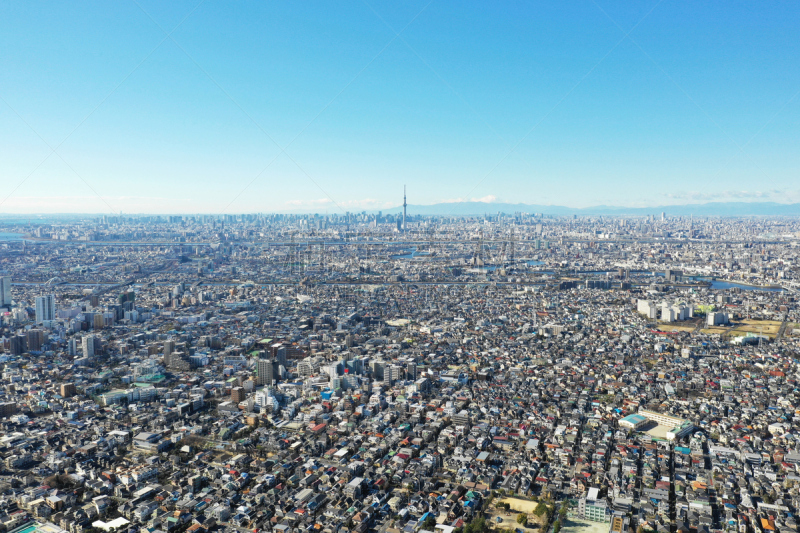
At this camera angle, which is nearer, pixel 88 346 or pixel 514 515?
pixel 514 515

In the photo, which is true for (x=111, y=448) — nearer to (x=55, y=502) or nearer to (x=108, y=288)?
(x=55, y=502)

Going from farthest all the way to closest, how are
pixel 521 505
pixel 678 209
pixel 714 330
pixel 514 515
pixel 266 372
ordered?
pixel 678 209
pixel 714 330
pixel 266 372
pixel 521 505
pixel 514 515

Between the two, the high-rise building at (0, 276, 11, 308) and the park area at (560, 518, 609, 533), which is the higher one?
the high-rise building at (0, 276, 11, 308)

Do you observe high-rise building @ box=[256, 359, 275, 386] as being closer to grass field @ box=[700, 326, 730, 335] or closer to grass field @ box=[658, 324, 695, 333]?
grass field @ box=[658, 324, 695, 333]

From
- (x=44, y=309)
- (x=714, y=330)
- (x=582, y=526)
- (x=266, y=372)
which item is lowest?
(x=582, y=526)

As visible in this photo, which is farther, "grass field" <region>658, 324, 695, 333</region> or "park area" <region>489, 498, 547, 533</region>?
"grass field" <region>658, 324, 695, 333</region>

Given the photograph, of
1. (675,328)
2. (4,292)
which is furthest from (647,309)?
(4,292)

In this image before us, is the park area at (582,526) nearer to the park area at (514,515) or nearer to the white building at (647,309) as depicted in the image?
the park area at (514,515)

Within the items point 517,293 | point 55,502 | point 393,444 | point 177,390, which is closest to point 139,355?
point 177,390

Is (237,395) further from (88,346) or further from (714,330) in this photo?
(714,330)

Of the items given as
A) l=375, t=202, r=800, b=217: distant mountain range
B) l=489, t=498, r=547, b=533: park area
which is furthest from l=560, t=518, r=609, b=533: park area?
l=375, t=202, r=800, b=217: distant mountain range
